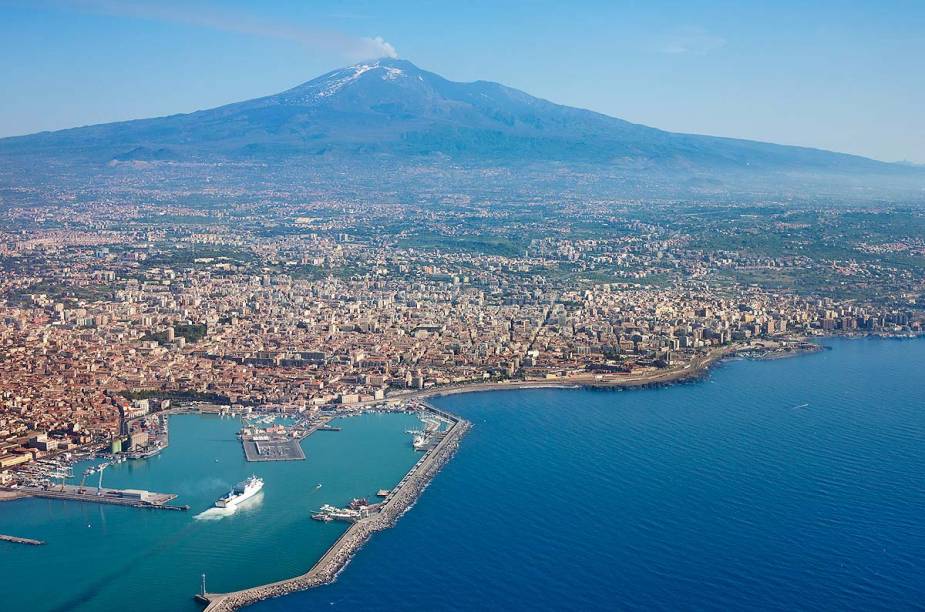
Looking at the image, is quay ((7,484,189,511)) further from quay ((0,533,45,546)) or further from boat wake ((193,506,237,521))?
quay ((0,533,45,546))

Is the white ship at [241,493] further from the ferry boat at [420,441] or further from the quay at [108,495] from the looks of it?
the ferry boat at [420,441]

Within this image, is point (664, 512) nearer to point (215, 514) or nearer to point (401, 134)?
point (215, 514)

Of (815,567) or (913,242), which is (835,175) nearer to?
(913,242)

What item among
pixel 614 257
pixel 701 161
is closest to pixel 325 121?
pixel 701 161

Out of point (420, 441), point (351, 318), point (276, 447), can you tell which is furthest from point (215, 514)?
point (351, 318)

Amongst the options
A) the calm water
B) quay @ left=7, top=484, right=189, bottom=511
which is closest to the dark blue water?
the calm water
